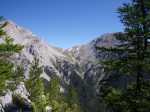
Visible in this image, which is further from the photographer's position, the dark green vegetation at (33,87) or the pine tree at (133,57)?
the dark green vegetation at (33,87)

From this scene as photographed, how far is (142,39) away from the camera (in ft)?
55.8

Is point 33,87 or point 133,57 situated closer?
point 133,57

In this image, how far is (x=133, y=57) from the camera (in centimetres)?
1692

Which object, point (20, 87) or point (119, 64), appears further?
point (20, 87)

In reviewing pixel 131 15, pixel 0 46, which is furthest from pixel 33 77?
pixel 131 15

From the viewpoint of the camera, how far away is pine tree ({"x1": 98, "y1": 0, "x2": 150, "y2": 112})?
16.7m

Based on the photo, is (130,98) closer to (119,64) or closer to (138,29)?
(119,64)

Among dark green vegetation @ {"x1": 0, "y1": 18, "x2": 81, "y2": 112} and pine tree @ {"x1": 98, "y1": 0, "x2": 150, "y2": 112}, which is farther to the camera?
dark green vegetation @ {"x1": 0, "y1": 18, "x2": 81, "y2": 112}

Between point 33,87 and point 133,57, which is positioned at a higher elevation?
point 133,57

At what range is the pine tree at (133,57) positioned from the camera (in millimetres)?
16688

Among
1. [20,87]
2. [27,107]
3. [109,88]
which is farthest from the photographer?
[20,87]

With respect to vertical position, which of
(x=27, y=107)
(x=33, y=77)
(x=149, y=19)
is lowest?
(x=27, y=107)

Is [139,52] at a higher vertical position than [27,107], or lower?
higher

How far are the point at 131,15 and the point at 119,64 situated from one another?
9.21ft
